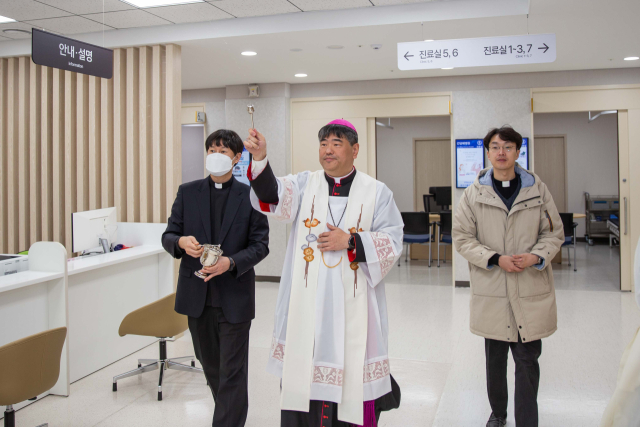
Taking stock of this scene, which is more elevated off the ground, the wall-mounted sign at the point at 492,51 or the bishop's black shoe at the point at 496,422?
the wall-mounted sign at the point at 492,51

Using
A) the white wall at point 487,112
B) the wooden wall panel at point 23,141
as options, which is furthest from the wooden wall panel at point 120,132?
the white wall at point 487,112

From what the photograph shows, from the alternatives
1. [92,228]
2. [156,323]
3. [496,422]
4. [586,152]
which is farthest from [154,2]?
[586,152]

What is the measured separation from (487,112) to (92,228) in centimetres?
505

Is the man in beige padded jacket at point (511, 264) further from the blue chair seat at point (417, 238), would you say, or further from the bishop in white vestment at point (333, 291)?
the blue chair seat at point (417, 238)

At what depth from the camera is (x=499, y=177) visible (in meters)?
2.85

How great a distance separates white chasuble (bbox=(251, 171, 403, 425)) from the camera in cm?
209

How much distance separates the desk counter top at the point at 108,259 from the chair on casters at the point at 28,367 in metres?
1.16

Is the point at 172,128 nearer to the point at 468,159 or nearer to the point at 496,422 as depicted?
the point at 496,422

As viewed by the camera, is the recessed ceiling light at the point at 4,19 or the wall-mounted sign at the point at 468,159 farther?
the wall-mounted sign at the point at 468,159

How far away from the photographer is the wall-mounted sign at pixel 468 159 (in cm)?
689

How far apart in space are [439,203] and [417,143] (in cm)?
241

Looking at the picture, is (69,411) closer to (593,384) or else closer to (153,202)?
(153,202)

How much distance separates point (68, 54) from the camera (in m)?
3.89

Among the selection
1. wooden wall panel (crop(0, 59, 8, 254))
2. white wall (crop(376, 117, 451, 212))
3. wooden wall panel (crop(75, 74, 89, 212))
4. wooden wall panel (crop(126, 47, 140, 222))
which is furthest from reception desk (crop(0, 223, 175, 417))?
white wall (crop(376, 117, 451, 212))
